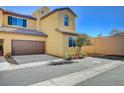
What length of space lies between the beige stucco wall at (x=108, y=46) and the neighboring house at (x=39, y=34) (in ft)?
20.0

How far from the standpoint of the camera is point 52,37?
728 inches

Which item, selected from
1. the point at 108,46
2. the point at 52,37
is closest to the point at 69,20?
the point at 52,37

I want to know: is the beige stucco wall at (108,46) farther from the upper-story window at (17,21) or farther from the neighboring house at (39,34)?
the upper-story window at (17,21)

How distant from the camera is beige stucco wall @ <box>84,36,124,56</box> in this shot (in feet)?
68.6

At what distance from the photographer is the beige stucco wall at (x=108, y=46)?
20906 mm

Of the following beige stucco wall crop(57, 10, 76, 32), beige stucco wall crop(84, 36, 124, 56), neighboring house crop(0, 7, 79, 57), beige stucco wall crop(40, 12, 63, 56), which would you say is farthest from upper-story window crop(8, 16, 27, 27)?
beige stucco wall crop(84, 36, 124, 56)

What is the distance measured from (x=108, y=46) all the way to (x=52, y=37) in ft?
32.3

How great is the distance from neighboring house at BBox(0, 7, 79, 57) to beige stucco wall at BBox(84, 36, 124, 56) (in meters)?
6.08

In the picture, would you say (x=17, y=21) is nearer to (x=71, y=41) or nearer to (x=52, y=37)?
(x=52, y=37)

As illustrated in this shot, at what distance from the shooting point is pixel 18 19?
19.2 metres

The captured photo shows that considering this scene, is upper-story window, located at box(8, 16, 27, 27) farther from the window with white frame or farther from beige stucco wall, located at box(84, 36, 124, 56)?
beige stucco wall, located at box(84, 36, 124, 56)

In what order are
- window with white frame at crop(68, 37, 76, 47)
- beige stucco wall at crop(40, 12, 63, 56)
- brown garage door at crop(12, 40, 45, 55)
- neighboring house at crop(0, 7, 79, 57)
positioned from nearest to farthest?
neighboring house at crop(0, 7, 79, 57) < brown garage door at crop(12, 40, 45, 55) < beige stucco wall at crop(40, 12, 63, 56) < window with white frame at crop(68, 37, 76, 47)

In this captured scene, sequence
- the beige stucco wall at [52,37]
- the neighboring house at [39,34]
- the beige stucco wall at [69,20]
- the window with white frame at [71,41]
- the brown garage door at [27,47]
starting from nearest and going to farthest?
the neighboring house at [39,34]
the brown garage door at [27,47]
the beige stucco wall at [52,37]
the window with white frame at [71,41]
the beige stucco wall at [69,20]

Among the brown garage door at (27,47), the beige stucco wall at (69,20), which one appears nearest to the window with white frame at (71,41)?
the beige stucco wall at (69,20)
